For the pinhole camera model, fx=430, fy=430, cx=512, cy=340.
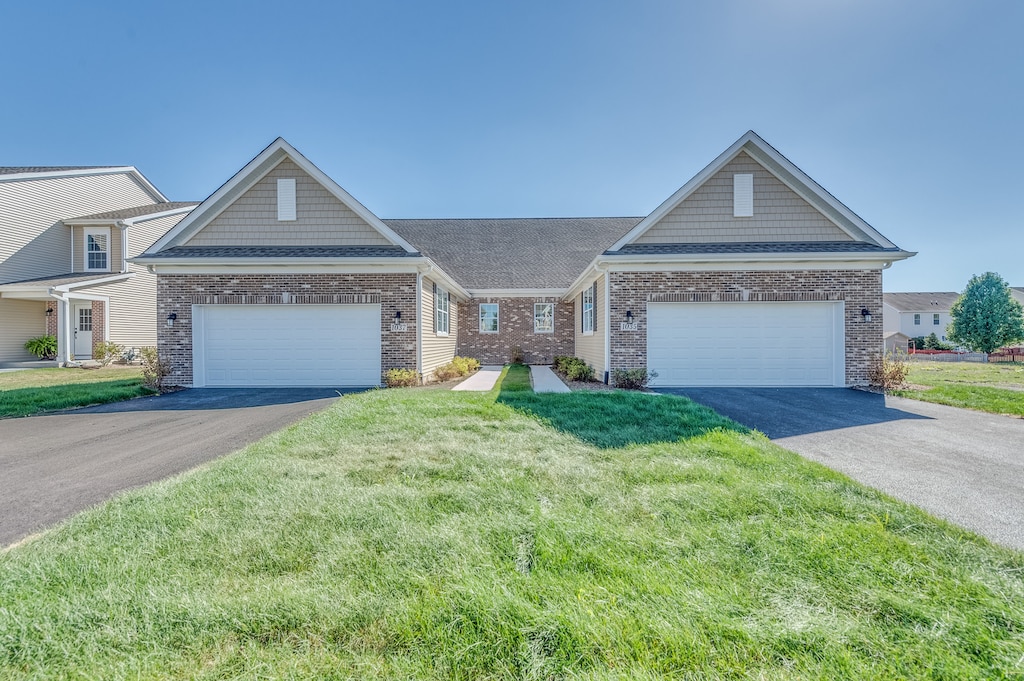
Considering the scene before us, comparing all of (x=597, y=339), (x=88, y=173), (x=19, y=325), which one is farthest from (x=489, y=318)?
(x=88, y=173)

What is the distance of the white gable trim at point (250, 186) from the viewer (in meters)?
11.0

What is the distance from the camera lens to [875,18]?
1035 cm

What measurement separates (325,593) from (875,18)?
51.1 ft

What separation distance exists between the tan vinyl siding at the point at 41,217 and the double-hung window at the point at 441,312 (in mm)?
19001

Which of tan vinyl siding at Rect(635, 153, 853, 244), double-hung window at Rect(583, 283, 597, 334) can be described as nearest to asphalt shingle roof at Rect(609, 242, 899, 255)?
tan vinyl siding at Rect(635, 153, 853, 244)

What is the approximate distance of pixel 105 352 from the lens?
1719cm

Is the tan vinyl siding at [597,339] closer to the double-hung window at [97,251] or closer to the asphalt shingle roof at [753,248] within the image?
the asphalt shingle roof at [753,248]

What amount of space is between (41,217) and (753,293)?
28.6 m

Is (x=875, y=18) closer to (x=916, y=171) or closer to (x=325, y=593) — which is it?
(x=916, y=171)

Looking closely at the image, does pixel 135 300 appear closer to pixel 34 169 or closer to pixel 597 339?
pixel 34 169

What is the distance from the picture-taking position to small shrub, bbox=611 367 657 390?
412 inches

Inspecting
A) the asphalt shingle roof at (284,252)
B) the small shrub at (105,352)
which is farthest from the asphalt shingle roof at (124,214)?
the asphalt shingle roof at (284,252)

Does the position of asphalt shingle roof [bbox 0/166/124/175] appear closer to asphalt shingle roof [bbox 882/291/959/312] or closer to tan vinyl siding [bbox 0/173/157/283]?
tan vinyl siding [bbox 0/173/157/283]

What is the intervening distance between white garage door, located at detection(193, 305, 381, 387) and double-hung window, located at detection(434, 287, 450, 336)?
2526 millimetres
